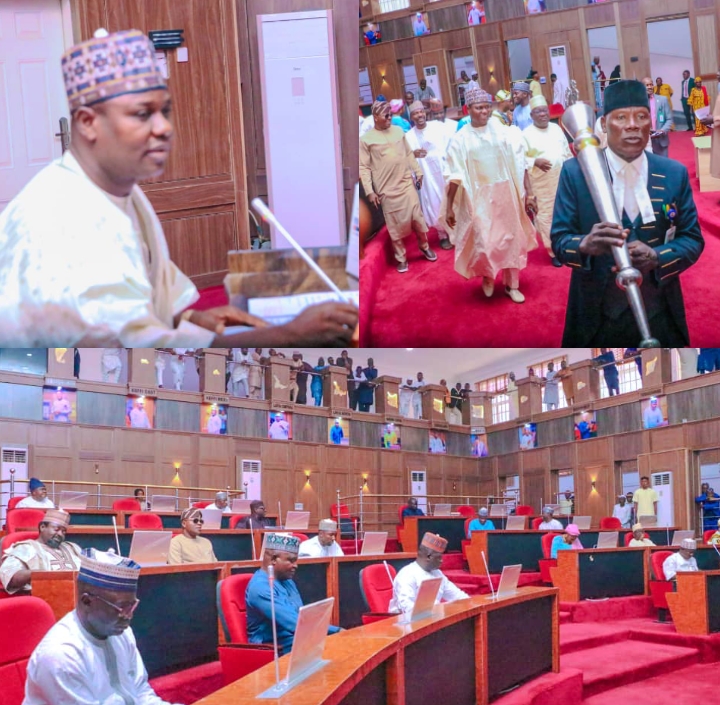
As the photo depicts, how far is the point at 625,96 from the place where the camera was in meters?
6.67

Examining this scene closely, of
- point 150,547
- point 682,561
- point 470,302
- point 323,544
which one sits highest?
point 470,302

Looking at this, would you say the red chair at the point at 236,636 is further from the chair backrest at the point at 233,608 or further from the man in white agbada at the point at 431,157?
the man in white agbada at the point at 431,157

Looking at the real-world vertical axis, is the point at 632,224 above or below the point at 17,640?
above

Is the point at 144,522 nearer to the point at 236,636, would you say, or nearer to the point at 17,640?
the point at 236,636

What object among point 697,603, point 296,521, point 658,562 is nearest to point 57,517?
point 296,521

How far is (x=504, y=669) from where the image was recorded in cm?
464

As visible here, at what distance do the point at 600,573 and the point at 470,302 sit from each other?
291 cm

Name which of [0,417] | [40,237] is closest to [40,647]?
[40,237]

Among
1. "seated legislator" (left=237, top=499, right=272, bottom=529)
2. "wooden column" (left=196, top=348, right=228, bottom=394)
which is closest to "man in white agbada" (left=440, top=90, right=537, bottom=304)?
"seated legislator" (left=237, top=499, right=272, bottom=529)

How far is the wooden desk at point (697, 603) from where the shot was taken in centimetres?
709

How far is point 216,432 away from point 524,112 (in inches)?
304

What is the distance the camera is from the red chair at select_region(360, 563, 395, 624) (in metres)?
5.39

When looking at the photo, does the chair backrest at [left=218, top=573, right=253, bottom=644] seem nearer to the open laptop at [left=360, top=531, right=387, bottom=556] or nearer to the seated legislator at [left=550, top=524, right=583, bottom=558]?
the open laptop at [left=360, top=531, right=387, bottom=556]

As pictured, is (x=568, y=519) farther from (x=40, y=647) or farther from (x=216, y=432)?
(x=40, y=647)
